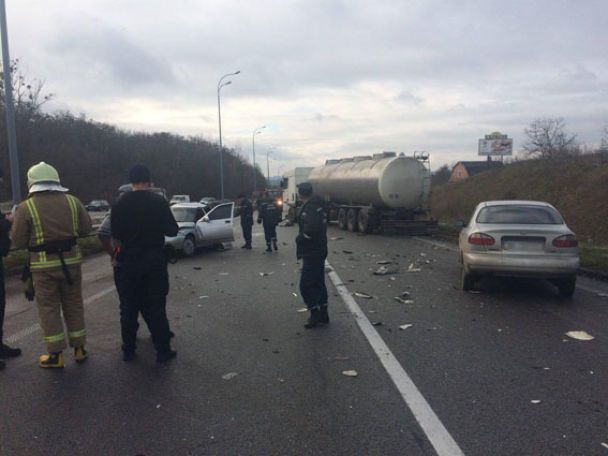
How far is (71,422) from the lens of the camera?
3.91 meters

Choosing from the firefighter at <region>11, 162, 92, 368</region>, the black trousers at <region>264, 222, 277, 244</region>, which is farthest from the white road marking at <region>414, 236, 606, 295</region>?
the firefighter at <region>11, 162, 92, 368</region>

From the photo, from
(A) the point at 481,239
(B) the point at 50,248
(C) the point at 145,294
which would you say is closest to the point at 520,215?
(A) the point at 481,239

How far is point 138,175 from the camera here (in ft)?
16.9

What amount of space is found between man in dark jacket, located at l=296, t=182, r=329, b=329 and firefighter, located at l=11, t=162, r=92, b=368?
2.75 meters

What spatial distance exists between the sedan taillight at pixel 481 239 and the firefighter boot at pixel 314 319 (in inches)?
125

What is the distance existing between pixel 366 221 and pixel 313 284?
49.2 feet

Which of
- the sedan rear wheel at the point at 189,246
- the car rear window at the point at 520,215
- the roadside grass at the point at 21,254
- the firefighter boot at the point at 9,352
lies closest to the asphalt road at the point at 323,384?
the firefighter boot at the point at 9,352

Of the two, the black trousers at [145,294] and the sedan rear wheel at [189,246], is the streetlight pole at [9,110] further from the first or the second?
the black trousers at [145,294]

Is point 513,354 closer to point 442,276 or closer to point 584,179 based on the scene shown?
point 442,276

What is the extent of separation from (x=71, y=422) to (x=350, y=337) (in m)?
3.19

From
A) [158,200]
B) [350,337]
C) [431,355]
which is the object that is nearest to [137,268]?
[158,200]

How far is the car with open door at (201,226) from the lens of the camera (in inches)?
582

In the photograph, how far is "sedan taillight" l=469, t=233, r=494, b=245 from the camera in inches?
325

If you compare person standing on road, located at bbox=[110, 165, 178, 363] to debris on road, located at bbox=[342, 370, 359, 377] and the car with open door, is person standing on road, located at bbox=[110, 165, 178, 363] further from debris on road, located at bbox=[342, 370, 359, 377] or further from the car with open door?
the car with open door
